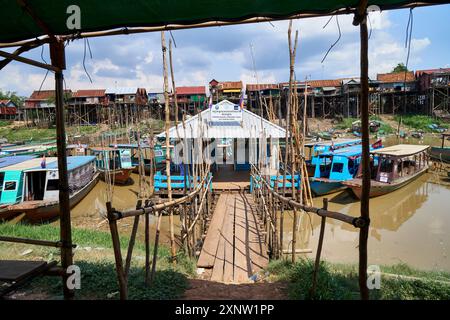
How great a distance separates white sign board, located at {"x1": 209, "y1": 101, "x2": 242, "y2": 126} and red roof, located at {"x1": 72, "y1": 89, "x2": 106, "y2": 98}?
31.7m

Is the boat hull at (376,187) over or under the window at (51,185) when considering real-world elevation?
under

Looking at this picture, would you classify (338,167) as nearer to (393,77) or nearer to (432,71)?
(393,77)

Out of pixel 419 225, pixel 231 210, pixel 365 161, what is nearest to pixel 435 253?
pixel 419 225

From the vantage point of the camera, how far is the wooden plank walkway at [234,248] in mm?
5180

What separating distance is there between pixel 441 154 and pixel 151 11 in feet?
71.2

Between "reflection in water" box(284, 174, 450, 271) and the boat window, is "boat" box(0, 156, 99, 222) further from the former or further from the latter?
the boat window

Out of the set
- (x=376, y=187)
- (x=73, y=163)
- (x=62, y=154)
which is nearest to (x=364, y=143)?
(x=62, y=154)

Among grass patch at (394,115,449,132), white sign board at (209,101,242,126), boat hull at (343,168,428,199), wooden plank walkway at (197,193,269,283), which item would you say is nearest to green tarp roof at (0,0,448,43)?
wooden plank walkway at (197,193,269,283)

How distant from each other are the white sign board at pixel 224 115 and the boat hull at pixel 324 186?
4.22 m

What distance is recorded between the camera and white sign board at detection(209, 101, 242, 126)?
1302 centimetres

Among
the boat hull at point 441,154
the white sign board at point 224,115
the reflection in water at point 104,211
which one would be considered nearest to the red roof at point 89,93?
the reflection in water at point 104,211

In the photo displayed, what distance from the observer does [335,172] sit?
13.1 meters

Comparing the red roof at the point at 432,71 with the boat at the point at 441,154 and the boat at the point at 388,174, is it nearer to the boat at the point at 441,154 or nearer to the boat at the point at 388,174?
the boat at the point at 441,154
